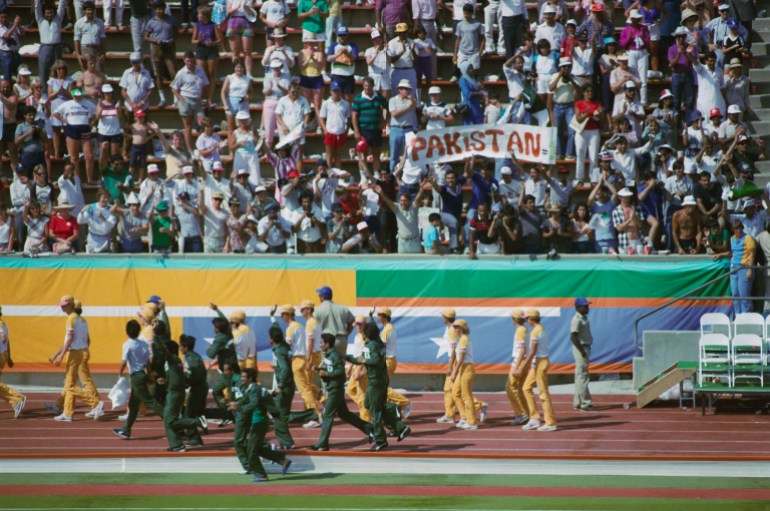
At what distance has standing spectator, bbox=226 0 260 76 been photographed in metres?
26.8

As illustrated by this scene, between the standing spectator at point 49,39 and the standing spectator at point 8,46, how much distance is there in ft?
1.67

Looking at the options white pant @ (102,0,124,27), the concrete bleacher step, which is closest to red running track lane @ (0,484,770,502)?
the concrete bleacher step

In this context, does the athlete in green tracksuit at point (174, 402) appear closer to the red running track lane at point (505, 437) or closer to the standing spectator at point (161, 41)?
the red running track lane at point (505, 437)

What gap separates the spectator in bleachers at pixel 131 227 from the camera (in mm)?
23094

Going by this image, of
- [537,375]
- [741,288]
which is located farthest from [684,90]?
[537,375]

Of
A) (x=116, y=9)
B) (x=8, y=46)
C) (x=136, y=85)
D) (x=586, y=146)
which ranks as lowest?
(x=586, y=146)

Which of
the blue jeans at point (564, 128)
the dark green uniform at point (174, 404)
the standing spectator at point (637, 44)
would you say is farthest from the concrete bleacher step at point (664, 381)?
the dark green uniform at point (174, 404)

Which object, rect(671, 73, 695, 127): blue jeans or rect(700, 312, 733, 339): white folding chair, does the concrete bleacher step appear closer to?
rect(700, 312, 733, 339): white folding chair

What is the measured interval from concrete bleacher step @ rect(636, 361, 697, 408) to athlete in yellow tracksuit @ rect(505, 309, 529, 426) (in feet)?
6.54

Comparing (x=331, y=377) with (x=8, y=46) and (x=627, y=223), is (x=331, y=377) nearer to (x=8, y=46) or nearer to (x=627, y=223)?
(x=627, y=223)

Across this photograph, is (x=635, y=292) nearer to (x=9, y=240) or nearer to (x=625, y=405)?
(x=625, y=405)

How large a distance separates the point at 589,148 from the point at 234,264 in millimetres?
6866

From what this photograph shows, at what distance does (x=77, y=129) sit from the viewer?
25375 millimetres

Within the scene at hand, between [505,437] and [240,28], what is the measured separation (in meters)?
12.0
